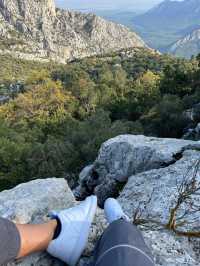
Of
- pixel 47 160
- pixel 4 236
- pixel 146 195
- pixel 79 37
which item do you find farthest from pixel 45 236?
pixel 79 37

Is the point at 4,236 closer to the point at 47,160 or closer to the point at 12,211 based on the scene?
the point at 12,211

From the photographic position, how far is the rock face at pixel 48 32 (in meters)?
141

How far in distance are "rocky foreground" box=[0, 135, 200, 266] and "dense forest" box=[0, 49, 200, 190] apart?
534cm

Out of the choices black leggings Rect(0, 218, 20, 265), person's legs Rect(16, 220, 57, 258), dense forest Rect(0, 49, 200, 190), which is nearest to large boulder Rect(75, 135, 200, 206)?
person's legs Rect(16, 220, 57, 258)

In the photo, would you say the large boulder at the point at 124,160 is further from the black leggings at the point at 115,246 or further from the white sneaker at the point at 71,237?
the black leggings at the point at 115,246

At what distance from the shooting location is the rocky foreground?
3.32m

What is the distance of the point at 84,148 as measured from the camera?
1562cm

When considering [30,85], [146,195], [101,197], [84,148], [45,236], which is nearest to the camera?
[45,236]

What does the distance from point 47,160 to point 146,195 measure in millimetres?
13108

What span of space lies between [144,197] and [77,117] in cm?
3964

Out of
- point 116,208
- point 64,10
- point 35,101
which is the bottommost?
point 35,101

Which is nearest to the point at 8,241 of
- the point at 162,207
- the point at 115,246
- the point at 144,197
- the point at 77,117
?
the point at 115,246

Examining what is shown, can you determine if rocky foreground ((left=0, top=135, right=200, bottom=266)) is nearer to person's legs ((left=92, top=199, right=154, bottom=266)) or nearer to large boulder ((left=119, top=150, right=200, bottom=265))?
large boulder ((left=119, top=150, right=200, bottom=265))

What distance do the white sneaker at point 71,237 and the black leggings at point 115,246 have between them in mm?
332
